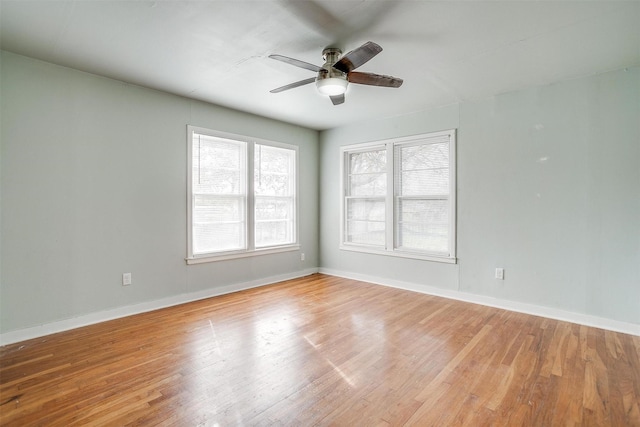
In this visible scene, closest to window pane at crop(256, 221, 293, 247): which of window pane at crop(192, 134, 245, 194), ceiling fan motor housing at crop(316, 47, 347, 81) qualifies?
window pane at crop(192, 134, 245, 194)

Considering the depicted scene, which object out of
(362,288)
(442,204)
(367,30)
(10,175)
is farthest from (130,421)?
(442,204)

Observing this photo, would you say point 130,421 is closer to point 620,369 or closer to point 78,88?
point 78,88

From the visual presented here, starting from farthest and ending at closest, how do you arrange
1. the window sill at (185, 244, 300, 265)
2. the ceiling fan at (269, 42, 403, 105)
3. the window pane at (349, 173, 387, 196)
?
the window pane at (349, 173, 387, 196) → the window sill at (185, 244, 300, 265) → the ceiling fan at (269, 42, 403, 105)

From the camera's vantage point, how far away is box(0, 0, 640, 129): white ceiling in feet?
7.13

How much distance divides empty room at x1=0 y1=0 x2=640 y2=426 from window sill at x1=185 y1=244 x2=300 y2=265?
34 millimetres

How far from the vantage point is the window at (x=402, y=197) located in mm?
4332

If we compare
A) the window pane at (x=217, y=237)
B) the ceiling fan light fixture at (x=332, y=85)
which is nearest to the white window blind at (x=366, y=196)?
the window pane at (x=217, y=237)

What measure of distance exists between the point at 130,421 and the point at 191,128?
326 cm

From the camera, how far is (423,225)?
14.9 ft

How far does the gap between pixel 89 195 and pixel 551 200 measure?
501cm

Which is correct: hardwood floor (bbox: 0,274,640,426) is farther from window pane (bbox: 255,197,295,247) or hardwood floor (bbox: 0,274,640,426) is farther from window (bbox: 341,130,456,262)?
window pane (bbox: 255,197,295,247)

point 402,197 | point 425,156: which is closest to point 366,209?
point 402,197

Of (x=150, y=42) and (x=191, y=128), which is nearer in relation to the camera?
(x=150, y=42)

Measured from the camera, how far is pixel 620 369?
238 cm
